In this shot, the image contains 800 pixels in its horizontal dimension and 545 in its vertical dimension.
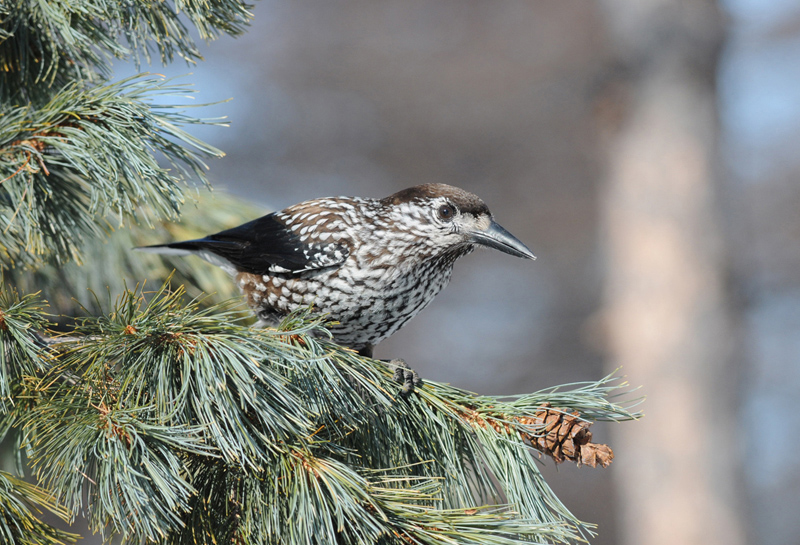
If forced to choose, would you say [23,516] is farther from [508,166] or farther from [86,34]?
[508,166]

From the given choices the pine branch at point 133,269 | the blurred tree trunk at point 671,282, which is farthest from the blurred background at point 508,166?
the pine branch at point 133,269

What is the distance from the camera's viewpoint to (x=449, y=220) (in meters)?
2.48

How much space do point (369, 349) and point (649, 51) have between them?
4.74 metres

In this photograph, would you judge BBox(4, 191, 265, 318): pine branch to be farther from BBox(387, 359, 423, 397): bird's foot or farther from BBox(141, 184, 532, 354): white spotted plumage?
BBox(387, 359, 423, 397): bird's foot

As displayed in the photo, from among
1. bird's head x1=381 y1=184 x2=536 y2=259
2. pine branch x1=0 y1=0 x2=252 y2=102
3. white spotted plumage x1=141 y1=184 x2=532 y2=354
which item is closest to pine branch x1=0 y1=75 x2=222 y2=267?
pine branch x1=0 y1=0 x2=252 y2=102

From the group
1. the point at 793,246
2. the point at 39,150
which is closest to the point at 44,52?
the point at 39,150

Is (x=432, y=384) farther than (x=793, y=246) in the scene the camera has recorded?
No

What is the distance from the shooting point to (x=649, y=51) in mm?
6000

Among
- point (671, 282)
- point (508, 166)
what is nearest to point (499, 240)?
point (671, 282)

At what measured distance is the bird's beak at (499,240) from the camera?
234 centimetres

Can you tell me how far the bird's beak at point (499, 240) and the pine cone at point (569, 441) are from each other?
74 centimetres

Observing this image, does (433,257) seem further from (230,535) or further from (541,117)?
(541,117)

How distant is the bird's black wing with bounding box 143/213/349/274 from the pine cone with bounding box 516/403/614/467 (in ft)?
3.33

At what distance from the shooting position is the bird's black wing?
240 cm
